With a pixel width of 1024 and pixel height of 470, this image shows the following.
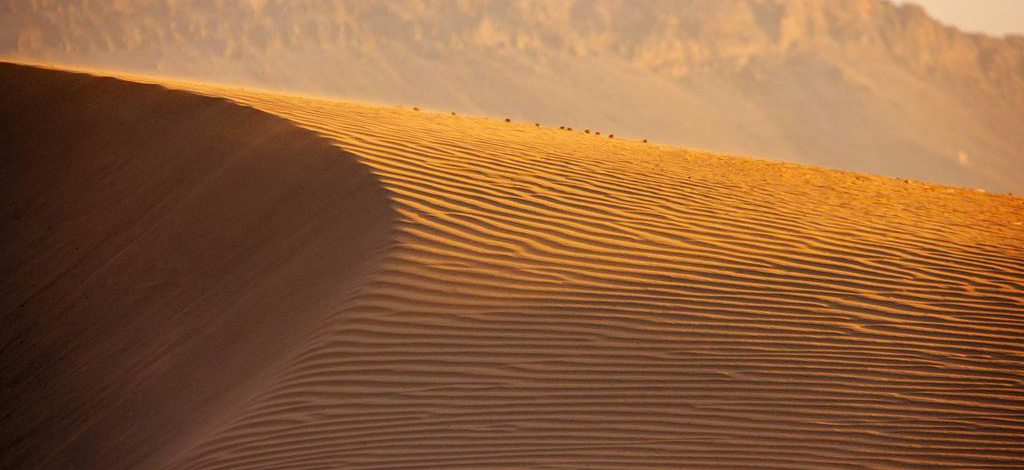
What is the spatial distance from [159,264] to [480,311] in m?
3.23

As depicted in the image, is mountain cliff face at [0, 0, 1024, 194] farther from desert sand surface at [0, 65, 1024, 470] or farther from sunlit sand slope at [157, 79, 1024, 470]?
sunlit sand slope at [157, 79, 1024, 470]

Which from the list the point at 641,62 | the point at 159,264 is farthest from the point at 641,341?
the point at 641,62

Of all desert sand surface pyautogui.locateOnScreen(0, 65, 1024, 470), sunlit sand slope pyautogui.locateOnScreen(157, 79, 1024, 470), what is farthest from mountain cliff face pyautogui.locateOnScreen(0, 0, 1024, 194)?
sunlit sand slope pyautogui.locateOnScreen(157, 79, 1024, 470)

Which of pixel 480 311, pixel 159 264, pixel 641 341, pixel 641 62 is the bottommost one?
pixel 641 62

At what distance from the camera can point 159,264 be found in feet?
27.9

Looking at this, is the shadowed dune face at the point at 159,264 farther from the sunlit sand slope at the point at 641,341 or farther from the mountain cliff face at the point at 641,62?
the mountain cliff face at the point at 641,62

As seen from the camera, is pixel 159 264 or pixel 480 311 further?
pixel 159 264

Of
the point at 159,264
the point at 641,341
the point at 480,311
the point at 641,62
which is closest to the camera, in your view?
the point at 641,341

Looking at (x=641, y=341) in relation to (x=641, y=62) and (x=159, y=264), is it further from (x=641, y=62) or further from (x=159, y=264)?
(x=641, y=62)

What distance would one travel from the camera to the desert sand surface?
18.4 feet

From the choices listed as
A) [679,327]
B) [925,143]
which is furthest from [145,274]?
[925,143]

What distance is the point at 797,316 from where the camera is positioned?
6.74 meters

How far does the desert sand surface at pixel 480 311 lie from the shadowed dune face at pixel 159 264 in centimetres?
3

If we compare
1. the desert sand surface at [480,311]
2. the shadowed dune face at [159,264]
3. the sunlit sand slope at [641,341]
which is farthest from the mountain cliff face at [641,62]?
the sunlit sand slope at [641,341]
